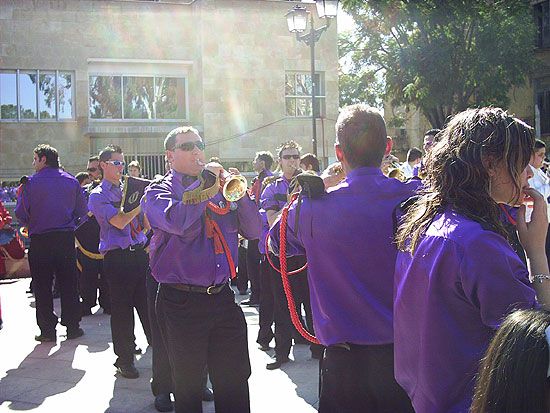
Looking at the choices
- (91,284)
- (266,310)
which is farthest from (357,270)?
(91,284)

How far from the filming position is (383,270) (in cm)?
304

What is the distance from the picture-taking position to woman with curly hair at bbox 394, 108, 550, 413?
1.96 m

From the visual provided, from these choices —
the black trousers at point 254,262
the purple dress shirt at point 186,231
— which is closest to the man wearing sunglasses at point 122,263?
the purple dress shirt at point 186,231

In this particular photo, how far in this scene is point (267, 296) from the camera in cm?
745

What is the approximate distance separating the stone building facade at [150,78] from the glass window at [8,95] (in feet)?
0.11

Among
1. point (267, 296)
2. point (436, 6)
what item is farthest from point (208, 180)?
point (436, 6)

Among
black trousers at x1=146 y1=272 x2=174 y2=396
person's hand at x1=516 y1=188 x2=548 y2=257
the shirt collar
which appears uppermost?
the shirt collar

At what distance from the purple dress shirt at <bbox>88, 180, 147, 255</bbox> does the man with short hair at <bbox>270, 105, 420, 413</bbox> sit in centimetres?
376

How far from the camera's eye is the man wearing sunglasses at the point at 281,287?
6789 mm

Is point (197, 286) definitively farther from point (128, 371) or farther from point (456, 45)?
Result: point (456, 45)

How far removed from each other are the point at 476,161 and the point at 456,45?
25081 mm

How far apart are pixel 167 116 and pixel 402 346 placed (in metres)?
23.2

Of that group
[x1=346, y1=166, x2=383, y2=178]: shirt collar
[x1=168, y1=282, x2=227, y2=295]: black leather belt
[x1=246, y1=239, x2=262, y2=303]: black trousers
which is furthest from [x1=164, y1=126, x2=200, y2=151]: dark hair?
[x1=246, y1=239, x2=262, y2=303]: black trousers

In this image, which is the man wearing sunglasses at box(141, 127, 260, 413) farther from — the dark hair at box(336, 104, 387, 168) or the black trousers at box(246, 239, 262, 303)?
the black trousers at box(246, 239, 262, 303)
